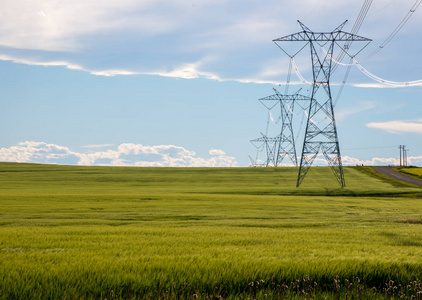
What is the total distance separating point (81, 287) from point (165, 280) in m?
1.44

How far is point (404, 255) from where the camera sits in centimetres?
1034

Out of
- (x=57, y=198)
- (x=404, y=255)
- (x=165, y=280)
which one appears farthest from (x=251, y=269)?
(x=57, y=198)

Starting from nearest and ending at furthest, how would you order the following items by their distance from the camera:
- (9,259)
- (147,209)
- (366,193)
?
(9,259) → (147,209) → (366,193)

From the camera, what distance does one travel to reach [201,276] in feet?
25.0

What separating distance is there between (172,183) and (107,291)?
70688 mm

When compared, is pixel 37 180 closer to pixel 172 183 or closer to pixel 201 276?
pixel 172 183

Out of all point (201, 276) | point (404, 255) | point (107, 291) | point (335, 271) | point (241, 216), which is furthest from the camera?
point (241, 216)

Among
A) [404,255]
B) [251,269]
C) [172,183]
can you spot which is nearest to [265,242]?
[404,255]

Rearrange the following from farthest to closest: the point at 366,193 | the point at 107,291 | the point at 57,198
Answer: the point at 366,193, the point at 57,198, the point at 107,291

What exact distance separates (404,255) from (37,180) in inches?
3124

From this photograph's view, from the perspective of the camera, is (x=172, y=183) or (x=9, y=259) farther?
(x=172, y=183)

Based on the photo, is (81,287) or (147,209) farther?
(147,209)

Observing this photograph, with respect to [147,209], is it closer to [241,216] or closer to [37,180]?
[241,216]

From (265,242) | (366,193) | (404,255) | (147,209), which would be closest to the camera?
(404,255)
